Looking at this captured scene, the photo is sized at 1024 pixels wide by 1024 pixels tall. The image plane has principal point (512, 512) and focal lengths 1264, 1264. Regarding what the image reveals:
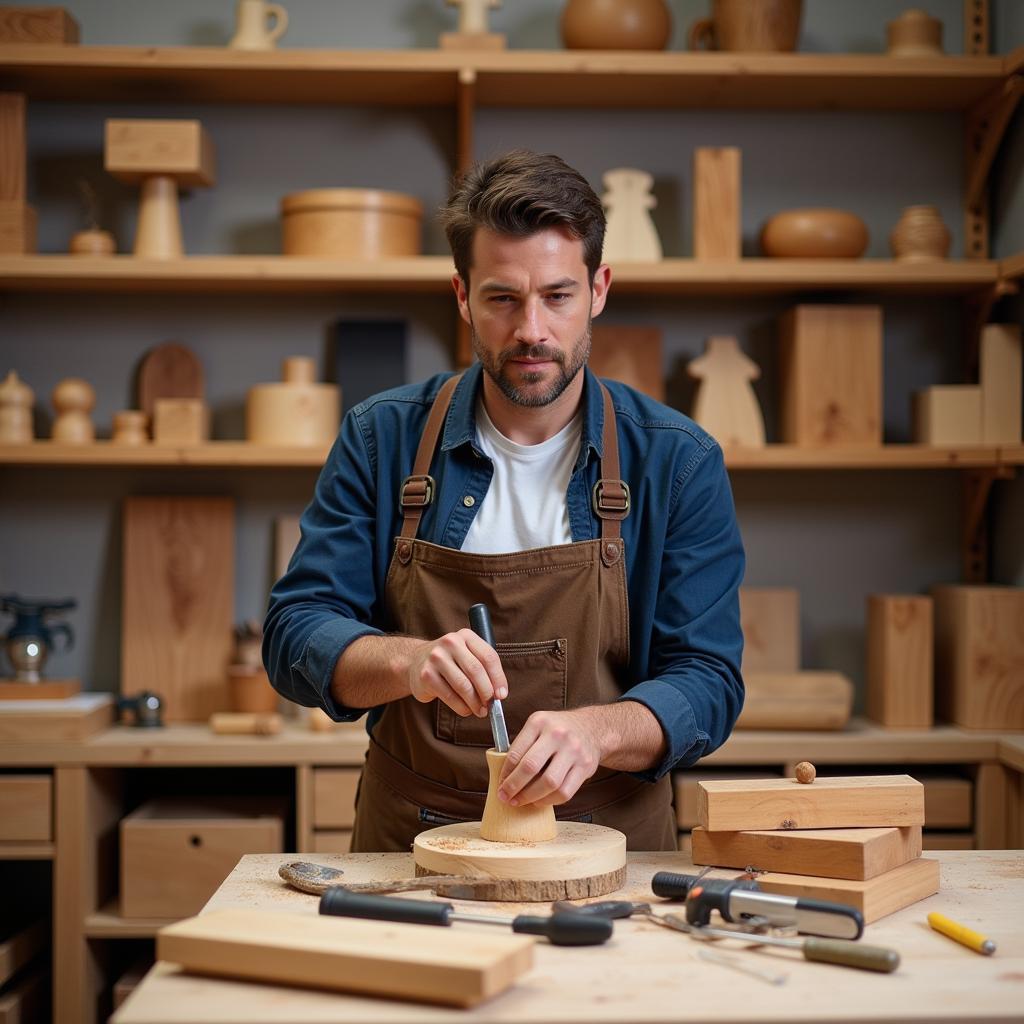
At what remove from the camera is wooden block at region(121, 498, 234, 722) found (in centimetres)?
329

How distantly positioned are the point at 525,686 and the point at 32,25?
227cm

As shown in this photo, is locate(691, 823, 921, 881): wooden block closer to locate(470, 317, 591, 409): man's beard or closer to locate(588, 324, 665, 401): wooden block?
locate(470, 317, 591, 409): man's beard

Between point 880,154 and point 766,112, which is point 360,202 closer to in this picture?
point 766,112

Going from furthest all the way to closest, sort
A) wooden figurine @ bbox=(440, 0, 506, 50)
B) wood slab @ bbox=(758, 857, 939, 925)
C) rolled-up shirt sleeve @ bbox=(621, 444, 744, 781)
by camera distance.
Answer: wooden figurine @ bbox=(440, 0, 506, 50) < rolled-up shirt sleeve @ bbox=(621, 444, 744, 781) < wood slab @ bbox=(758, 857, 939, 925)

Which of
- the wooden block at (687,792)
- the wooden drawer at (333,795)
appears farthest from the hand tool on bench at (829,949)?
the wooden drawer at (333,795)

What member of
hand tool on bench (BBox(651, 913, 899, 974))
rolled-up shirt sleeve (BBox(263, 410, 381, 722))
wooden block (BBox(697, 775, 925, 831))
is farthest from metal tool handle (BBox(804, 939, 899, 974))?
rolled-up shirt sleeve (BBox(263, 410, 381, 722))

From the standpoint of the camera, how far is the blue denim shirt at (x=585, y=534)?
1.81 m

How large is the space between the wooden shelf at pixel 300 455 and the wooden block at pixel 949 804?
772mm

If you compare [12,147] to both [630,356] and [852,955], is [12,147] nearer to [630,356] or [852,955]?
[630,356]

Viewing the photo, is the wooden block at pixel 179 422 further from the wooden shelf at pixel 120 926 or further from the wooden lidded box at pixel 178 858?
the wooden shelf at pixel 120 926

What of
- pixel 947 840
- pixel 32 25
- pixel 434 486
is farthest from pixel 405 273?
pixel 947 840

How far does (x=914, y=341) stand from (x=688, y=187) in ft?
2.43

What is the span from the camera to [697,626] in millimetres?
1828

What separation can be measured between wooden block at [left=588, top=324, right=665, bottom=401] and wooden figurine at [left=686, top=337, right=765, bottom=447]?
0.35ft
